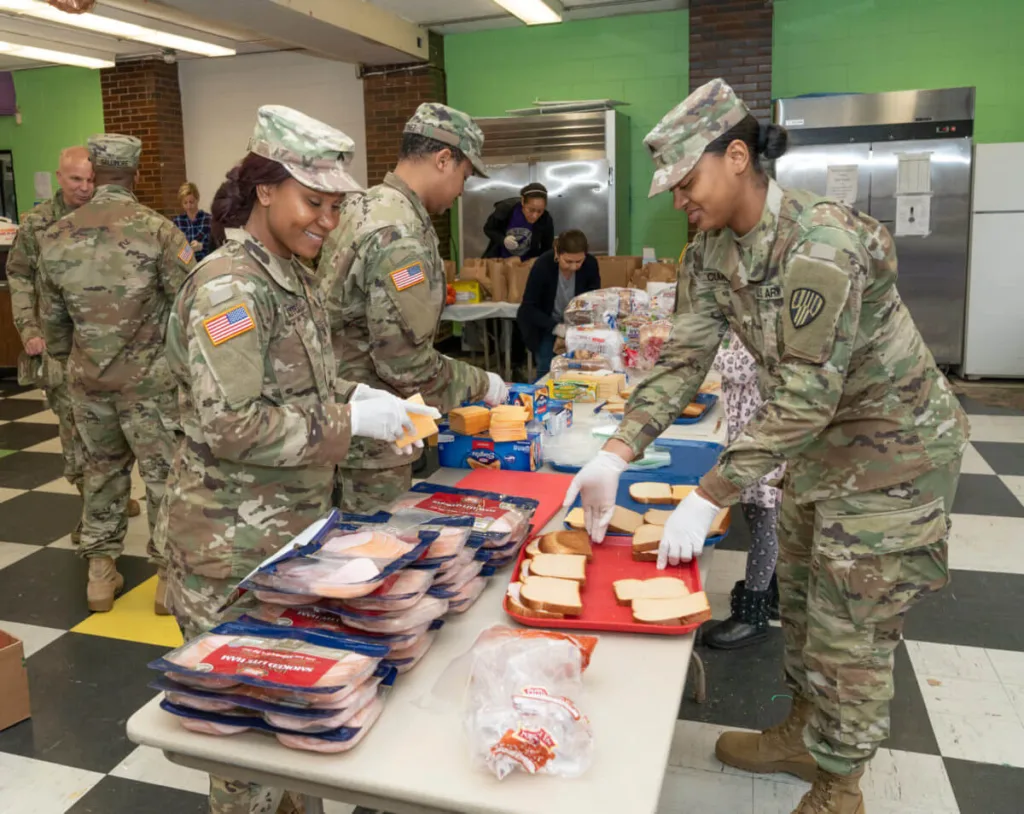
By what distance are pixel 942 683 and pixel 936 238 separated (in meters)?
5.45

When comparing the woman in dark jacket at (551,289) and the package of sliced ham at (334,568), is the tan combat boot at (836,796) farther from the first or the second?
the woman in dark jacket at (551,289)

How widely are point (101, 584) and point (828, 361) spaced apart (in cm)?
293

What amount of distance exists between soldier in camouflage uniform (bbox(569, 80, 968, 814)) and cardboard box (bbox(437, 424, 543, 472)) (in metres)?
0.61

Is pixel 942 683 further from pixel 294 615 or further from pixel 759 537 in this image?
pixel 294 615

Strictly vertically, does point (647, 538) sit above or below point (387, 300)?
below

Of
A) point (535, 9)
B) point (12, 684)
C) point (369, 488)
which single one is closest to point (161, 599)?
point (12, 684)

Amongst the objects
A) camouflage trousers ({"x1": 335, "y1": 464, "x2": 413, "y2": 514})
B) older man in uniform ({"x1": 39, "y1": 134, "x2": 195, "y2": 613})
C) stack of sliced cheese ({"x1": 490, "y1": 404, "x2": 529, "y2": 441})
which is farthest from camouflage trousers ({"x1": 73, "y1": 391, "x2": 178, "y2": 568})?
stack of sliced cheese ({"x1": 490, "y1": 404, "x2": 529, "y2": 441})

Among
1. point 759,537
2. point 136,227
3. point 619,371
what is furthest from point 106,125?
point 759,537

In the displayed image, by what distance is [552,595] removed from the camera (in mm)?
1608

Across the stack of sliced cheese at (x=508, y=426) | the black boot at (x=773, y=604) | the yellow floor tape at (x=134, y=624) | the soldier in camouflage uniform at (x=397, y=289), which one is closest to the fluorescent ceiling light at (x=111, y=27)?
the yellow floor tape at (x=134, y=624)

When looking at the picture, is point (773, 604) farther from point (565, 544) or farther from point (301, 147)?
point (301, 147)

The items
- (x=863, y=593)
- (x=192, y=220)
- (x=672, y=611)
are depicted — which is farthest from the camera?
(x=192, y=220)

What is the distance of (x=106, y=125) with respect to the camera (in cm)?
1030

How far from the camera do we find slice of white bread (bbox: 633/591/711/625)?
5.09ft
